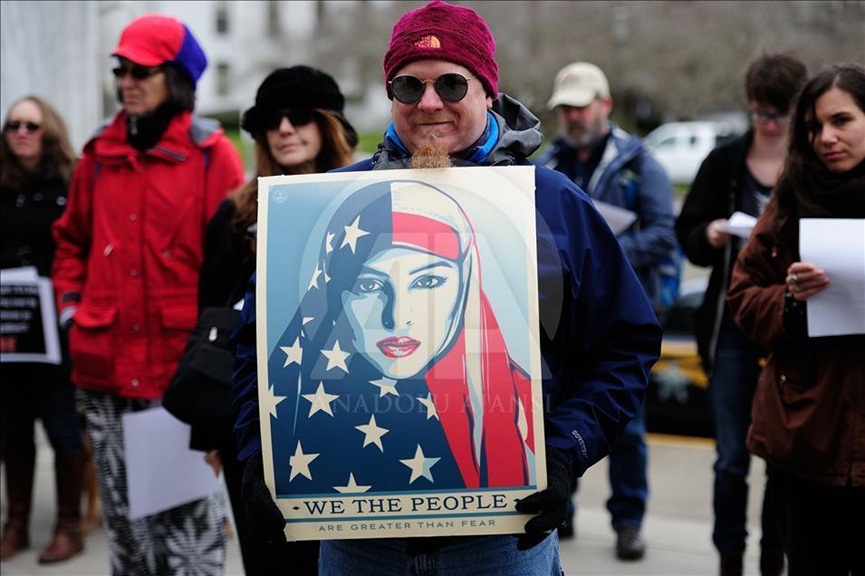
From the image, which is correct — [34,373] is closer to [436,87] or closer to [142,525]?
[142,525]

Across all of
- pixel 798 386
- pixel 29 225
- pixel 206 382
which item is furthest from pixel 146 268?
pixel 798 386

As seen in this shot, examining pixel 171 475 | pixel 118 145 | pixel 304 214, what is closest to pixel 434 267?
pixel 304 214

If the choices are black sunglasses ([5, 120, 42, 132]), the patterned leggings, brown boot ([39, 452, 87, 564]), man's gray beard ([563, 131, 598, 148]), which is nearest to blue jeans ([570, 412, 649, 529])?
man's gray beard ([563, 131, 598, 148])

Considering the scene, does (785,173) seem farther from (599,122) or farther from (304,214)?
(599,122)

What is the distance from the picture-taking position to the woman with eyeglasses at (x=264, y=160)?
12.4ft

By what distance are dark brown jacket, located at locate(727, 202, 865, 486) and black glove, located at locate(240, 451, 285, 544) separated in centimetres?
169

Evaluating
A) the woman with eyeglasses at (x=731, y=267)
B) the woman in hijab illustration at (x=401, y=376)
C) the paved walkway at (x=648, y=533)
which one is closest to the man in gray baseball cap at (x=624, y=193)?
the paved walkway at (x=648, y=533)

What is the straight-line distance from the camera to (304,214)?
8.27 ft

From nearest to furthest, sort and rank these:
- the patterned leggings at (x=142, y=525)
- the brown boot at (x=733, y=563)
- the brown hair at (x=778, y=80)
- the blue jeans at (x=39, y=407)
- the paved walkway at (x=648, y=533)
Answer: the patterned leggings at (x=142, y=525), the brown hair at (x=778, y=80), the brown boot at (x=733, y=563), the paved walkway at (x=648, y=533), the blue jeans at (x=39, y=407)

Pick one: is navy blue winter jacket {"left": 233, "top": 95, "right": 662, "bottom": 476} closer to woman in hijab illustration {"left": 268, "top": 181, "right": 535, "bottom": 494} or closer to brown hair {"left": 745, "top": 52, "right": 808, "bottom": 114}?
woman in hijab illustration {"left": 268, "top": 181, "right": 535, "bottom": 494}

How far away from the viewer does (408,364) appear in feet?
7.84

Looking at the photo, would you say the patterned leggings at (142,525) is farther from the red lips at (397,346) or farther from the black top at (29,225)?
the red lips at (397,346)

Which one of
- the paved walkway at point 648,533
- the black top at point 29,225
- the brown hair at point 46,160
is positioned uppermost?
the brown hair at point 46,160

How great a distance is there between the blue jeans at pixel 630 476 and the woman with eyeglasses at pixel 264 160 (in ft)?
7.71
